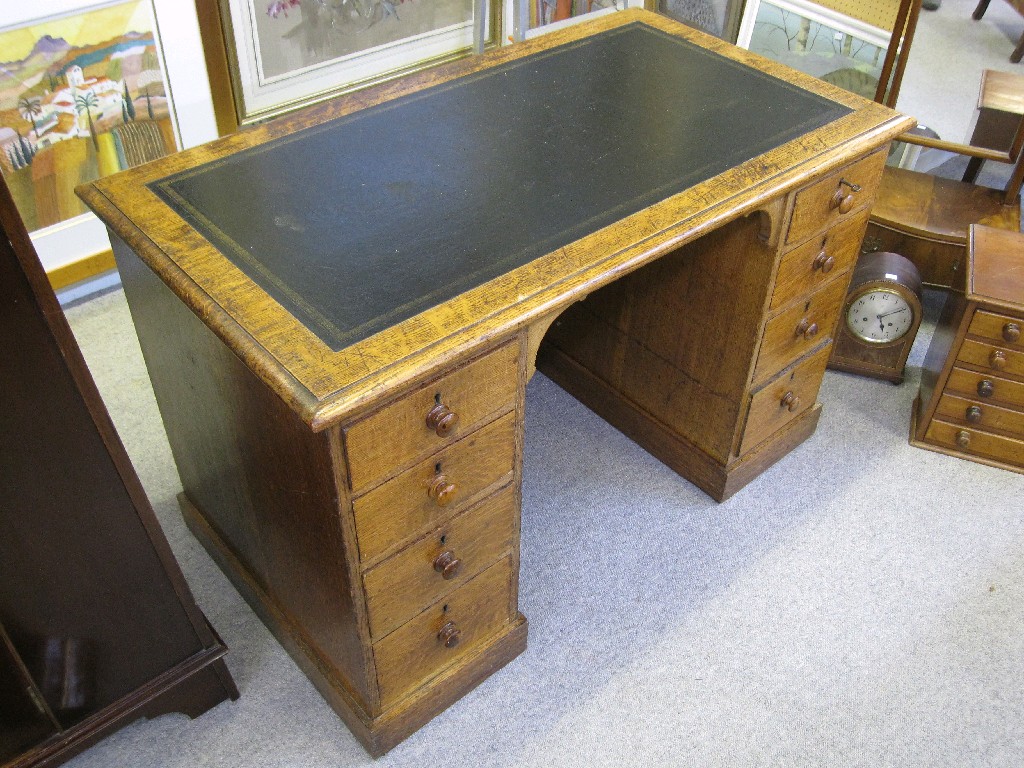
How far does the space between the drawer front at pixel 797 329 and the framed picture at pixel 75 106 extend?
5.77 ft

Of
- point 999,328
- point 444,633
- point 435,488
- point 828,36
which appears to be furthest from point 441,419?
point 828,36

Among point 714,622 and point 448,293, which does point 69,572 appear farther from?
point 714,622

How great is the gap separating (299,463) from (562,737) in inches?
31.9

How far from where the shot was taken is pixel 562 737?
187 centimetres

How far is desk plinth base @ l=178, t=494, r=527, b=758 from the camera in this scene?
1794mm

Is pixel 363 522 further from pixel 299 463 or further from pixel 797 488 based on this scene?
pixel 797 488

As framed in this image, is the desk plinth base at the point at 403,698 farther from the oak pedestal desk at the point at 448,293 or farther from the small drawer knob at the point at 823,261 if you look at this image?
the small drawer knob at the point at 823,261

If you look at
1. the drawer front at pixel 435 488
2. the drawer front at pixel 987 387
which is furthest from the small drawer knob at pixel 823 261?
the drawer front at pixel 435 488

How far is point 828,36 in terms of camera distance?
311cm

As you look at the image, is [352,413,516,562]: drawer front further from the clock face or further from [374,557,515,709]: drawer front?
the clock face

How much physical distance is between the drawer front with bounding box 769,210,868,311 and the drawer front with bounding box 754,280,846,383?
1.4 inches

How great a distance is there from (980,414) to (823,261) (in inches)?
27.0

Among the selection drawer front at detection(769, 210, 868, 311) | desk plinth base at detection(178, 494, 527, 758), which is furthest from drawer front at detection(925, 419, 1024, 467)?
desk plinth base at detection(178, 494, 527, 758)

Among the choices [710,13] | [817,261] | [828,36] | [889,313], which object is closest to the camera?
[817,261]
